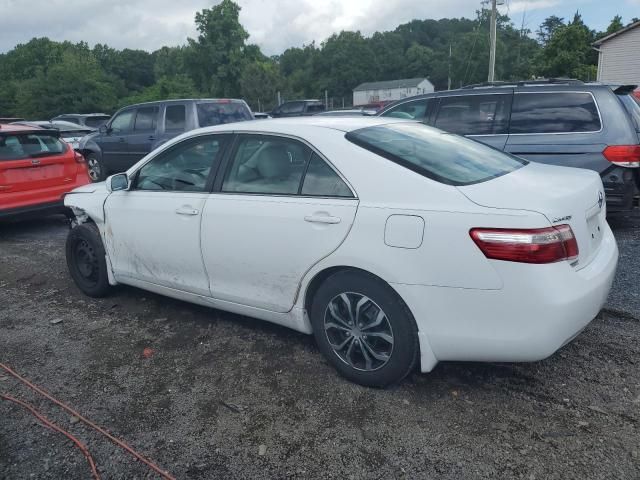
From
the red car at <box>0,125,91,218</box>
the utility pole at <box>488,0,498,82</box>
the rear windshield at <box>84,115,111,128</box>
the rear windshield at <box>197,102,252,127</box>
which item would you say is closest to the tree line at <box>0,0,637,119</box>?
the utility pole at <box>488,0,498,82</box>

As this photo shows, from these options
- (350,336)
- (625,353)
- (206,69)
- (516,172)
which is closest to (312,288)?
(350,336)

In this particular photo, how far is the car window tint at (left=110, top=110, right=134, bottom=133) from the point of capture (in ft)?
35.6

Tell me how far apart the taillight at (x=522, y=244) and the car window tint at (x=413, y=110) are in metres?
4.74

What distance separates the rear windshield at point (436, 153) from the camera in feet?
9.52

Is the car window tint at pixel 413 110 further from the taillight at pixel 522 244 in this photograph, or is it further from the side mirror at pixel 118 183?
the taillight at pixel 522 244

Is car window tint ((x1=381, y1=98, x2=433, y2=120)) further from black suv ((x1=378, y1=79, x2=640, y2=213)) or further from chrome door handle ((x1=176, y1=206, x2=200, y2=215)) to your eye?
chrome door handle ((x1=176, y1=206, x2=200, y2=215))

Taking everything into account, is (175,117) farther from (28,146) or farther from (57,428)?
(57,428)

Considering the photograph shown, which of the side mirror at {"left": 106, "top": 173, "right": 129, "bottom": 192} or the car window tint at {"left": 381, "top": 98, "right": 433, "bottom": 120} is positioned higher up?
the car window tint at {"left": 381, "top": 98, "right": 433, "bottom": 120}

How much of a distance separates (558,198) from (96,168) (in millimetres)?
11426

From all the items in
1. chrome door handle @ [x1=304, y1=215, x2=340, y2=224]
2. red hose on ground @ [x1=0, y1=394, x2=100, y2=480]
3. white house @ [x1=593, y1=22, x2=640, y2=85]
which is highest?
white house @ [x1=593, y1=22, x2=640, y2=85]

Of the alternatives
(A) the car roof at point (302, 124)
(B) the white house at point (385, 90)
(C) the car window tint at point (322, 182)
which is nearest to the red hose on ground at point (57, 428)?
(C) the car window tint at point (322, 182)

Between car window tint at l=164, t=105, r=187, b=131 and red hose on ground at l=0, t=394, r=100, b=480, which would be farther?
car window tint at l=164, t=105, r=187, b=131

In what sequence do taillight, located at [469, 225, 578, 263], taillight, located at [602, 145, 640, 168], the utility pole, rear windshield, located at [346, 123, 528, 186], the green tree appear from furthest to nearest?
1. the green tree
2. the utility pole
3. taillight, located at [602, 145, 640, 168]
4. rear windshield, located at [346, 123, 528, 186]
5. taillight, located at [469, 225, 578, 263]

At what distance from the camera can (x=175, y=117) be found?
10.1 metres
